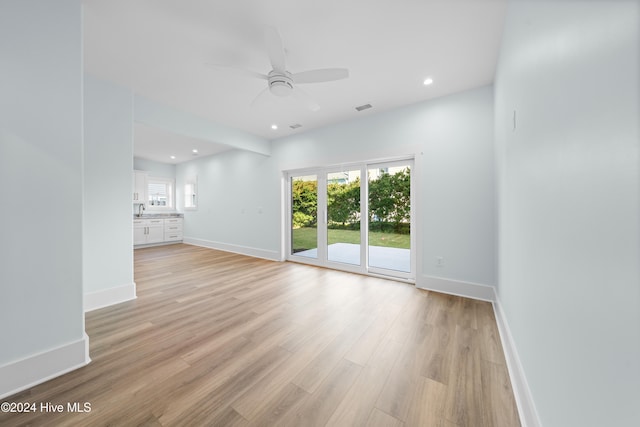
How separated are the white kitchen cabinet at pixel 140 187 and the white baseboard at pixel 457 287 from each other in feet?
25.8

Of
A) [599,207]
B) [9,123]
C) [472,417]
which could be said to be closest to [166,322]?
[9,123]

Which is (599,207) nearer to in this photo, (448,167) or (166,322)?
(448,167)

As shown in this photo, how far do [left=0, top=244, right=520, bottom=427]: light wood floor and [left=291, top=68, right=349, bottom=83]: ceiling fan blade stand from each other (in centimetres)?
231

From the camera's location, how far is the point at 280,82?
6.83 feet

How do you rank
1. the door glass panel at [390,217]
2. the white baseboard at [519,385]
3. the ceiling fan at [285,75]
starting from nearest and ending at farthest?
the white baseboard at [519,385] < the ceiling fan at [285,75] < the door glass panel at [390,217]

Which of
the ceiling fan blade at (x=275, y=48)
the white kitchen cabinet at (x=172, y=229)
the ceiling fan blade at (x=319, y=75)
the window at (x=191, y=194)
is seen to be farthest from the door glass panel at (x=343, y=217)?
the white kitchen cabinet at (x=172, y=229)

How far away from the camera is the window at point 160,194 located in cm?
719

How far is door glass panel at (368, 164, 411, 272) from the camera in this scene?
11.5ft

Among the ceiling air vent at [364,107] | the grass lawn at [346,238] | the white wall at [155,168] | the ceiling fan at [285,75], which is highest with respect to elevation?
the ceiling air vent at [364,107]

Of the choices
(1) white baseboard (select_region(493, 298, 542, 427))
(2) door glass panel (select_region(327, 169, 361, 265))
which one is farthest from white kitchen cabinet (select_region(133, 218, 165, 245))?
(1) white baseboard (select_region(493, 298, 542, 427))

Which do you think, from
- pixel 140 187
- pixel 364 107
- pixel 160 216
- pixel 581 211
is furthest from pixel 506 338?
pixel 140 187

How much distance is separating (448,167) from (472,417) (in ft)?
8.63

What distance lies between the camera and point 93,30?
76.9 inches

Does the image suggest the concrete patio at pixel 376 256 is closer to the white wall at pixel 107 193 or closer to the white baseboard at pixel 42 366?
the white wall at pixel 107 193
